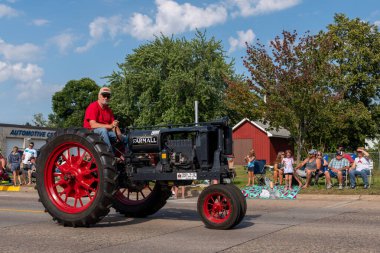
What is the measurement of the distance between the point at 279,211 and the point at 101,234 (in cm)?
496

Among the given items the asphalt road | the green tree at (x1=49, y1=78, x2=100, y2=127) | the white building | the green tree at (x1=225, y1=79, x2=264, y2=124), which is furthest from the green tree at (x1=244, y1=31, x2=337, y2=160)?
the green tree at (x1=49, y1=78, x2=100, y2=127)

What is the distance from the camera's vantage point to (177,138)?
8992 mm

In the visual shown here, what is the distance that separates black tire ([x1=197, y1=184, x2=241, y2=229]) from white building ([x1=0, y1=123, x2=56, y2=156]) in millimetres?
38861

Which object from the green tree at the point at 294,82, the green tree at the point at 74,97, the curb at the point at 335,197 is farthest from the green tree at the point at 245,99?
the green tree at the point at 74,97

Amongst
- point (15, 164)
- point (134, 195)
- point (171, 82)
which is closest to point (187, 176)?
point (134, 195)

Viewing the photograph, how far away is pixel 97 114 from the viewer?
9172 mm

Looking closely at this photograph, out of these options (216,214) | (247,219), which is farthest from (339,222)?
(216,214)

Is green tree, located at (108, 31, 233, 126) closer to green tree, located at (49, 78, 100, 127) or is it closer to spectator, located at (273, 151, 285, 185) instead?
spectator, located at (273, 151, 285, 185)

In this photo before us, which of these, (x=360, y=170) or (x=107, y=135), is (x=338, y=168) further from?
(x=107, y=135)

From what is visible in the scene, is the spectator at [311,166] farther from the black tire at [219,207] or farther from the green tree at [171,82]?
the green tree at [171,82]

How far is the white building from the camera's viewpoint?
4528 centimetres

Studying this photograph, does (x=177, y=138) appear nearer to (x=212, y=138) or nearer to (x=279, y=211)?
(x=212, y=138)

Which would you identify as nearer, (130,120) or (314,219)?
(314,219)

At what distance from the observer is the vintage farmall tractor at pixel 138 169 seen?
837cm
